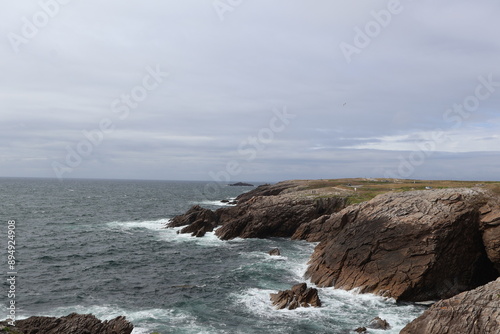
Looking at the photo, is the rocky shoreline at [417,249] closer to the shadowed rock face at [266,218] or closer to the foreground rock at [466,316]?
the foreground rock at [466,316]

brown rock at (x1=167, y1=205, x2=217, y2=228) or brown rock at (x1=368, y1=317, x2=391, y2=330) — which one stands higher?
brown rock at (x1=167, y1=205, x2=217, y2=228)

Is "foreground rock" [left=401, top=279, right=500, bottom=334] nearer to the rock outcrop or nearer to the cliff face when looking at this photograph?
the cliff face

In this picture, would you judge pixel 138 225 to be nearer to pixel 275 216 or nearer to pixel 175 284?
pixel 275 216

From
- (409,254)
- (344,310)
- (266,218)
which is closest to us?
(344,310)

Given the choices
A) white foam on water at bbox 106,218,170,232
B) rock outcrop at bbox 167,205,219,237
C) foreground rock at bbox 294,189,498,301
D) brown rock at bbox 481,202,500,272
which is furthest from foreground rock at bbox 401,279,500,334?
white foam on water at bbox 106,218,170,232

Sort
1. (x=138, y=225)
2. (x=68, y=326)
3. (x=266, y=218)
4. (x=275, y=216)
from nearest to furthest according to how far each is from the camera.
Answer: (x=68, y=326), (x=266, y=218), (x=275, y=216), (x=138, y=225)

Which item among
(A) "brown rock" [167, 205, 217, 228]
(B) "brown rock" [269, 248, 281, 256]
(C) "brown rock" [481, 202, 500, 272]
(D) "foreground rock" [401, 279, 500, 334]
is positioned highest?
(C) "brown rock" [481, 202, 500, 272]

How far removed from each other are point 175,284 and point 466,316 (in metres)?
27.3

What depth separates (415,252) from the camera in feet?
106

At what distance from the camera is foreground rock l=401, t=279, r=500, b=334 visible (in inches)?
717

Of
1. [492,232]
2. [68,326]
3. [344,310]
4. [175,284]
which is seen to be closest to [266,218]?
[175,284]

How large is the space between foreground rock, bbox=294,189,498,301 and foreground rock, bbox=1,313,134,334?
2181 centimetres

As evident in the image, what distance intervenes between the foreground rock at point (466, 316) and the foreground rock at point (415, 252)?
1076 centimetres

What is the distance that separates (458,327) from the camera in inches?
729
